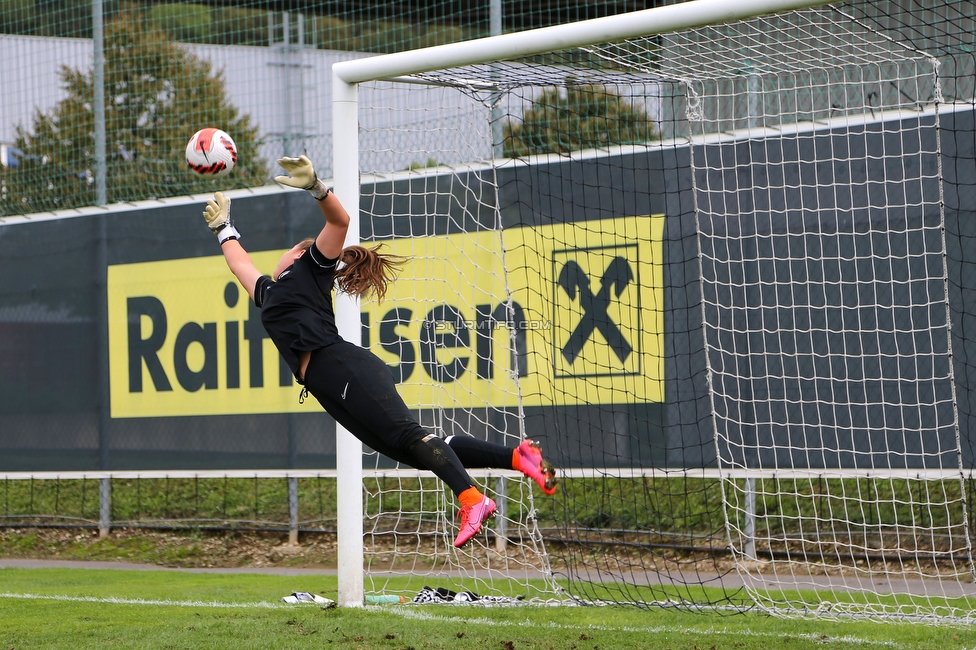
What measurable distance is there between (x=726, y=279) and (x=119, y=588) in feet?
19.4

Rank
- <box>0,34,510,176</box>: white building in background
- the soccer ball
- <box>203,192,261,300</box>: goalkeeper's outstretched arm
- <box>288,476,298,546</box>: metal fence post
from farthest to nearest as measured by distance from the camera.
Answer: <box>0,34,510,176</box>: white building in background, <box>288,476,298,546</box>: metal fence post, the soccer ball, <box>203,192,261,300</box>: goalkeeper's outstretched arm

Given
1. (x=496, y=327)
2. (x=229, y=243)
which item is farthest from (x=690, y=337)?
(x=229, y=243)

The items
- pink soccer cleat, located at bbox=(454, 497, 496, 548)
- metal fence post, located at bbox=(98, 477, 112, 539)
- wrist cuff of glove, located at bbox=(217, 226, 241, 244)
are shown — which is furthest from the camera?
metal fence post, located at bbox=(98, 477, 112, 539)

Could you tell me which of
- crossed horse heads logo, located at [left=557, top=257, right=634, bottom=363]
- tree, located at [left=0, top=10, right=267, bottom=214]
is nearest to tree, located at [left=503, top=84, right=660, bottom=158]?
crossed horse heads logo, located at [left=557, top=257, right=634, bottom=363]

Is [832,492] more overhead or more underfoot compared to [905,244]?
more underfoot

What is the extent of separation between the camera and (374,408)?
19.6 feet

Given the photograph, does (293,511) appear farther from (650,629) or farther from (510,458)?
(510,458)

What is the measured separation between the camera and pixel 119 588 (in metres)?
9.45

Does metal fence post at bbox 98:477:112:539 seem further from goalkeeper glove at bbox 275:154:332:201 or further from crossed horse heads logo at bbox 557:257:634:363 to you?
goalkeeper glove at bbox 275:154:332:201

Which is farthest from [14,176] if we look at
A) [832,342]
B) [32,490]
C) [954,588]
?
[954,588]

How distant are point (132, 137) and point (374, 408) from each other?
11.3 metres

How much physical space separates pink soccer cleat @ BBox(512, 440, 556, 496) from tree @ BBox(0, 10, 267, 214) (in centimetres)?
830

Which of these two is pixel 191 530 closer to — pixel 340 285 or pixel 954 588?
pixel 340 285

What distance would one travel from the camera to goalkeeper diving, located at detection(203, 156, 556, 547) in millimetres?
5969
